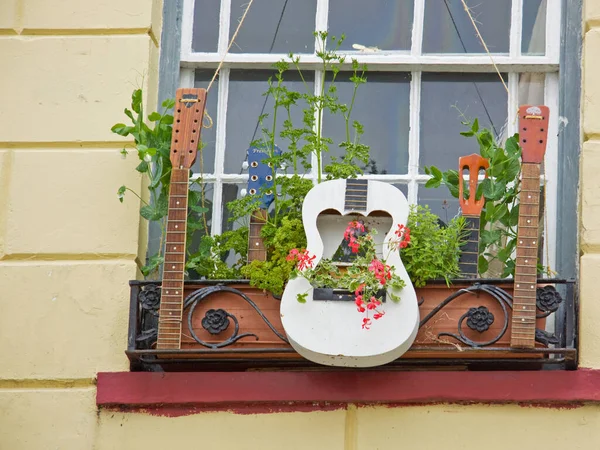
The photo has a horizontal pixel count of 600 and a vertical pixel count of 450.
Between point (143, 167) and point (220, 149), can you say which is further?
point (220, 149)

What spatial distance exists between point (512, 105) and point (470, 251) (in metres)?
0.79

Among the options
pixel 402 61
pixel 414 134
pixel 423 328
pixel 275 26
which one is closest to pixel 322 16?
pixel 275 26

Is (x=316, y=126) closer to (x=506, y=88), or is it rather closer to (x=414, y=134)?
(x=414, y=134)

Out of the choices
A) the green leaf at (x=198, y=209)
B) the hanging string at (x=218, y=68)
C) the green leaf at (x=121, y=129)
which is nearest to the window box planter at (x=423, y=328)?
the green leaf at (x=198, y=209)

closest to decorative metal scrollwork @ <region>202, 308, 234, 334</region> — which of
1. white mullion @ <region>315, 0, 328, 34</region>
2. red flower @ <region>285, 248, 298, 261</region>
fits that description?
red flower @ <region>285, 248, 298, 261</region>

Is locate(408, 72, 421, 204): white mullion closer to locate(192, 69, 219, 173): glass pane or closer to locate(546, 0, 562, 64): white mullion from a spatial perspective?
locate(546, 0, 562, 64): white mullion

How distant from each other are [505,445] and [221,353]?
1.00m

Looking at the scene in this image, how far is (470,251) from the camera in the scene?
466 cm

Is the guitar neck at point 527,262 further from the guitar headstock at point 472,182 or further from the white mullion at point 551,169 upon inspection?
the white mullion at point 551,169

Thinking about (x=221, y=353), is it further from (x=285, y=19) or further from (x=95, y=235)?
(x=285, y=19)

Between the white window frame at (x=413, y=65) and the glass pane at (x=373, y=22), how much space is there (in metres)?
0.04

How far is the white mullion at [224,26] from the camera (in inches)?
209

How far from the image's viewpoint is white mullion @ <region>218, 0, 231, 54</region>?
17.4ft

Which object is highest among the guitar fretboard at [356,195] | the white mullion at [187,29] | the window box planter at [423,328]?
the white mullion at [187,29]
